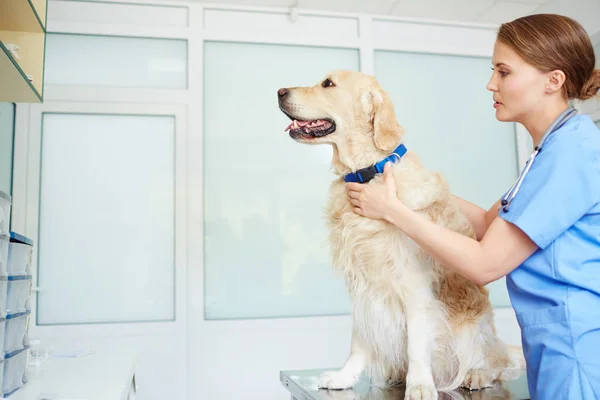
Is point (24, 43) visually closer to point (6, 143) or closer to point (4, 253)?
point (6, 143)

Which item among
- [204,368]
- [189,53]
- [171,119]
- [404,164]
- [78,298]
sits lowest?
[204,368]

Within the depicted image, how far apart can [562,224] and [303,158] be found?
2529mm

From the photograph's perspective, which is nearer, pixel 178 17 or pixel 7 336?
pixel 7 336

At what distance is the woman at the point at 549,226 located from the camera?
1014mm

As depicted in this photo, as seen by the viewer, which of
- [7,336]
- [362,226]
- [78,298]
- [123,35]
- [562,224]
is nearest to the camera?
[562,224]

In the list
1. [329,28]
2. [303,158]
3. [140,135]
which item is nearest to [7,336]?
[140,135]

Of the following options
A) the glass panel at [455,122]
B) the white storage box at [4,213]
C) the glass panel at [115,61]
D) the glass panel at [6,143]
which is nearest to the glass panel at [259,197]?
the glass panel at [115,61]

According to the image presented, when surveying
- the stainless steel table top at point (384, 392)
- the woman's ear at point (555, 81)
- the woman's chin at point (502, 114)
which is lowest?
the stainless steel table top at point (384, 392)

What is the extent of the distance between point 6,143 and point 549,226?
116 inches

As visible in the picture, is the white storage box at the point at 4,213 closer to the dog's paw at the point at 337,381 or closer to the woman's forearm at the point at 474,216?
the dog's paw at the point at 337,381

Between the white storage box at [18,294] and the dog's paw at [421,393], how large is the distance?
96 cm

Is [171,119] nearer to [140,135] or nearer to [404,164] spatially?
[140,135]

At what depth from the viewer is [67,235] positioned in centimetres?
317

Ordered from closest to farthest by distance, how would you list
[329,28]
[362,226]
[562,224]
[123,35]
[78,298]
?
[562,224] → [362,226] → [78,298] → [123,35] → [329,28]
